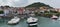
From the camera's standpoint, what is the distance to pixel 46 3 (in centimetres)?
175

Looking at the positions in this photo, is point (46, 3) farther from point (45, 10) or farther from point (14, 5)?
point (14, 5)

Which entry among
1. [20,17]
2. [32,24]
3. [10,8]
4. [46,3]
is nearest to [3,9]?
[10,8]

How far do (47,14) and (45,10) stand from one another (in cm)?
5

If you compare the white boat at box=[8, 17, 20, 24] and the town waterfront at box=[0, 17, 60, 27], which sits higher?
the white boat at box=[8, 17, 20, 24]

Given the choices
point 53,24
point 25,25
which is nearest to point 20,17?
point 25,25

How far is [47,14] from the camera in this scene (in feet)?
5.72

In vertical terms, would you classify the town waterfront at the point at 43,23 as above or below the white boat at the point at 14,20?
below

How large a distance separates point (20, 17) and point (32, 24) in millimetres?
157

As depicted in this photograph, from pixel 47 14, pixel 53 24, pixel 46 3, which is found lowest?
pixel 53 24

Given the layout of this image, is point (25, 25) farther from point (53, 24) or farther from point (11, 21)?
point (53, 24)

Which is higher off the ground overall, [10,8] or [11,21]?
[10,8]

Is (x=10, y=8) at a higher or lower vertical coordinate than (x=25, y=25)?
higher

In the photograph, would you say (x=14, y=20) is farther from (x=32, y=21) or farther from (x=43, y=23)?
(x=43, y=23)

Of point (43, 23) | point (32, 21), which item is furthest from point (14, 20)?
point (43, 23)
